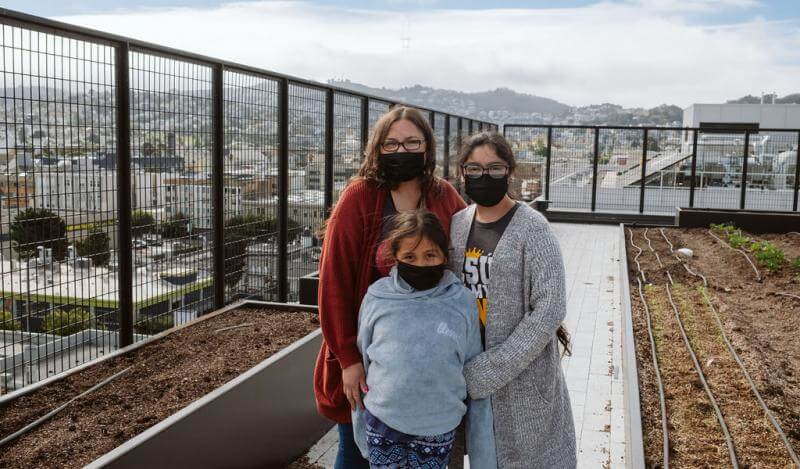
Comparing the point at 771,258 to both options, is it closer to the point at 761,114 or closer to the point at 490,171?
the point at 490,171

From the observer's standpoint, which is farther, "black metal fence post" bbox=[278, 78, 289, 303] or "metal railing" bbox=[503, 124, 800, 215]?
"metal railing" bbox=[503, 124, 800, 215]

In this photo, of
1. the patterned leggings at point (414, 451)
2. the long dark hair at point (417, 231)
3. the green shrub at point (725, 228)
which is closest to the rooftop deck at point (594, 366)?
the patterned leggings at point (414, 451)

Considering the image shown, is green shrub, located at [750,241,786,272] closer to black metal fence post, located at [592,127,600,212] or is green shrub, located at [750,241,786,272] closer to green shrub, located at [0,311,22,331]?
black metal fence post, located at [592,127,600,212]

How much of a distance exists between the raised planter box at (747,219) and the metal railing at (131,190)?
403 inches

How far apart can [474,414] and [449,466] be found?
0.32m

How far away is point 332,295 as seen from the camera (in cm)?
282

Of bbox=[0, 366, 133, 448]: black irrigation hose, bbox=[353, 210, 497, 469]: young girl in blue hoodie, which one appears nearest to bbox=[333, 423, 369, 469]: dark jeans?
bbox=[353, 210, 497, 469]: young girl in blue hoodie

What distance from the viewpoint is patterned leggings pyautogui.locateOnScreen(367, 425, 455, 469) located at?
261cm

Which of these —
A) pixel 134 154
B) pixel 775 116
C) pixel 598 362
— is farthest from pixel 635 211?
pixel 775 116

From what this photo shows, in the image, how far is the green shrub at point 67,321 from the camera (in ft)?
12.6

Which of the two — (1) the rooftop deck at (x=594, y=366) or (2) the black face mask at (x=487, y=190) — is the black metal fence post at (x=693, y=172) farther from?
(2) the black face mask at (x=487, y=190)

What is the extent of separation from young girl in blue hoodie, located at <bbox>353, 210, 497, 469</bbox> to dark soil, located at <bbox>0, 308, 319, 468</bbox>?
4.77 ft

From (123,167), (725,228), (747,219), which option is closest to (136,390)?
(123,167)

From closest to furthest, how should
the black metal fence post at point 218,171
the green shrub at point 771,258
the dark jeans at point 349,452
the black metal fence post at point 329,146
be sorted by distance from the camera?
1. the dark jeans at point 349,452
2. the black metal fence post at point 218,171
3. the black metal fence post at point 329,146
4. the green shrub at point 771,258
